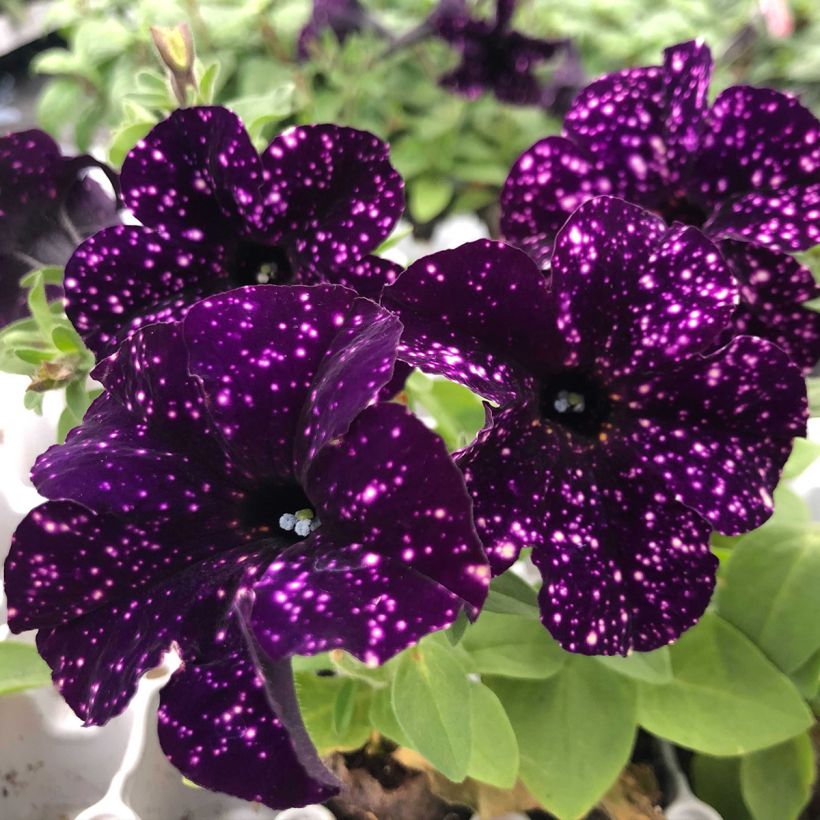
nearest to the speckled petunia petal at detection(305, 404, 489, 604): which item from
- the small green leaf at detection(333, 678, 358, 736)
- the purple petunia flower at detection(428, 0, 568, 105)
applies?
the small green leaf at detection(333, 678, 358, 736)

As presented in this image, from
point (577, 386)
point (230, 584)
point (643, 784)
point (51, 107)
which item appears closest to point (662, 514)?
point (577, 386)

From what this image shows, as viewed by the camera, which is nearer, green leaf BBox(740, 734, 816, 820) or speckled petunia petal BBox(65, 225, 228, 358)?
speckled petunia petal BBox(65, 225, 228, 358)

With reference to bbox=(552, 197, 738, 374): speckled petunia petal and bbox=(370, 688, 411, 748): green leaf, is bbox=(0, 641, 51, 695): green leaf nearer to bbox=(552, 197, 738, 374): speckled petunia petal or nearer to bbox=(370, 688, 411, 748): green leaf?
bbox=(370, 688, 411, 748): green leaf

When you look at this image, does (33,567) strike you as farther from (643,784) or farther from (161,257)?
(643,784)

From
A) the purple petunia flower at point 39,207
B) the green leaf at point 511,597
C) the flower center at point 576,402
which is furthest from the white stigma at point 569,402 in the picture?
the purple petunia flower at point 39,207

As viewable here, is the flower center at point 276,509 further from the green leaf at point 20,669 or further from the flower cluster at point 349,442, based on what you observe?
the green leaf at point 20,669

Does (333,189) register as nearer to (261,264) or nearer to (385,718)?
(261,264)

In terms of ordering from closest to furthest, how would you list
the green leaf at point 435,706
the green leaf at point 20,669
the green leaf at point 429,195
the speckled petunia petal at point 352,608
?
the speckled petunia petal at point 352,608 < the green leaf at point 435,706 < the green leaf at point 20,669 < the green leaf at point 429,195
